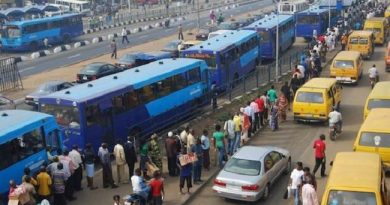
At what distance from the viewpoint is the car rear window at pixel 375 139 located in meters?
16.8

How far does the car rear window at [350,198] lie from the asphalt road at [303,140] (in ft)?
10.5

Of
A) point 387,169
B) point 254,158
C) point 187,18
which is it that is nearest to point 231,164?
point 254,158

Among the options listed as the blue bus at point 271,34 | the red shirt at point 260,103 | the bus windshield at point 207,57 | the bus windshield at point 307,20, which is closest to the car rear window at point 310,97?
the red shirt at point 260,103

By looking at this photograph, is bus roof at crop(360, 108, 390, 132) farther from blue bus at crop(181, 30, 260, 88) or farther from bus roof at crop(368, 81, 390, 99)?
blue bus at crop(181, 30, 260, 88)

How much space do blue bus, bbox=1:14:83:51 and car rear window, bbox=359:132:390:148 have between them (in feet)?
125

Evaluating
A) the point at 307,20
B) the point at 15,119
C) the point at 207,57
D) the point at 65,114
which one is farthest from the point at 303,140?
the point at 307,20

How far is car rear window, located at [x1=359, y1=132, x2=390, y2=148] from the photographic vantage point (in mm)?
16844

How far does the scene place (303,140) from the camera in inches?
850

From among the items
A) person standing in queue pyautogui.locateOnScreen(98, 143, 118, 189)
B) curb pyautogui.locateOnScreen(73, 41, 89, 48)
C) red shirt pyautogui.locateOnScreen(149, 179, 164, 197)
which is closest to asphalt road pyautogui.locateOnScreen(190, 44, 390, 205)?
red shirt pyautogui.locateOnScreen(149, 179, 164, 197)

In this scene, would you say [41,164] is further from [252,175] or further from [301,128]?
→ [301,128]

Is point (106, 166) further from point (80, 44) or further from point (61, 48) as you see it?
point (80, 44)

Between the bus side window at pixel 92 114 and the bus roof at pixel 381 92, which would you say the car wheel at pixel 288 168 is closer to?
the bus roof at pixel 381 92

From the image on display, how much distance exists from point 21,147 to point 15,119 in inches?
42.7

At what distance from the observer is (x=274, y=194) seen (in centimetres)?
1645
